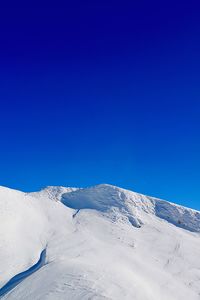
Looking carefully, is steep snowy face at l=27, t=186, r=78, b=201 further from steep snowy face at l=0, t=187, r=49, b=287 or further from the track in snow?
the track in snow

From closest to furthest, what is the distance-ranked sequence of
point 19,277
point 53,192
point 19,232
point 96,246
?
point 19,277, point 96,246, point 19,232, point 53,192

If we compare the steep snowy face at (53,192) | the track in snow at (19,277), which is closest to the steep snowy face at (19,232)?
the track in snow at (19,277)

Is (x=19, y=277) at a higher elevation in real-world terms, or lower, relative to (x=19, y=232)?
lower

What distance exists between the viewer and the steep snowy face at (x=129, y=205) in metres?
83.9

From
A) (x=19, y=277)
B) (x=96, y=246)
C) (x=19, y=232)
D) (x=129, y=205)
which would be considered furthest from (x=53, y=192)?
(x=19, y=277)

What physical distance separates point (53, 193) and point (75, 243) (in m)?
30.9

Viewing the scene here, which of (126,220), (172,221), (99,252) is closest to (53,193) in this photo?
(126,220)

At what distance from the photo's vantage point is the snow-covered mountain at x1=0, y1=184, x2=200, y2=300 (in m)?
44.9

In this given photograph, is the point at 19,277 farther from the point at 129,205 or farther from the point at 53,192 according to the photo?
the point at 53,192

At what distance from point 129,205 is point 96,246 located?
24251mm

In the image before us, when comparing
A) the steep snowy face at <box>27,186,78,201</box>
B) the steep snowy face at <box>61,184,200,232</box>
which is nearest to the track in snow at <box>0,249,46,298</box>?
the steep snowy face at <box>61,184,200,232</box>

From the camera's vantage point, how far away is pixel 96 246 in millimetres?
62406

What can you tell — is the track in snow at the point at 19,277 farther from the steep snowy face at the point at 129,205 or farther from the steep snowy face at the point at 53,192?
the steep snowy face at the point at 53,192

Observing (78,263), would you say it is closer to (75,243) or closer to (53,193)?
(75,243)
